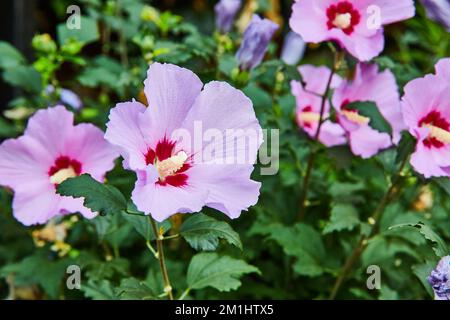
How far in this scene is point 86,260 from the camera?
45.6 inches

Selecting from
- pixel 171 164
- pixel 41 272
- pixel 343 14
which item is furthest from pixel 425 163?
pixel 41 272

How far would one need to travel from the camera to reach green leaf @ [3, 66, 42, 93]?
1.38 metres

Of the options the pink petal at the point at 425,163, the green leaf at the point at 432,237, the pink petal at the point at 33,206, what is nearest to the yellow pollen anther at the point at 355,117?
the pink petal at the point at 425,163

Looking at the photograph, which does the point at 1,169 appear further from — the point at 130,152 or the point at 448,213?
the point at 448,213

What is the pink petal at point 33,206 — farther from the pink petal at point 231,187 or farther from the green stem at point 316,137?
the green stem at point 316,137

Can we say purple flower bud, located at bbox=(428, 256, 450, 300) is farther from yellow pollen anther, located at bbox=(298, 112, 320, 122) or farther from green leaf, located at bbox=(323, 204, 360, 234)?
A: yellow pollen anther, located at bbox=(298, 112, 320, 122)

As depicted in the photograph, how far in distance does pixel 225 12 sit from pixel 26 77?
0.45m

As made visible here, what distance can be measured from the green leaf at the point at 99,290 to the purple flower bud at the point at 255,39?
0.46m

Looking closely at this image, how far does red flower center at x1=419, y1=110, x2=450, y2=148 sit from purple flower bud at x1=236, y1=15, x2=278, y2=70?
30 cm

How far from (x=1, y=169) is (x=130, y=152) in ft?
1.06

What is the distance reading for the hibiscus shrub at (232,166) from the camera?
85cm

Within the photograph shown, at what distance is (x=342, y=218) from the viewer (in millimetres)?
1170
